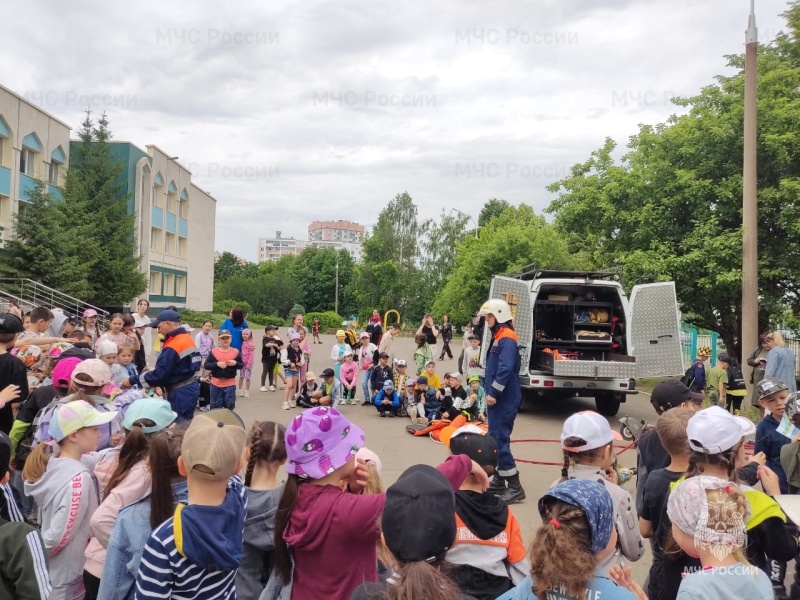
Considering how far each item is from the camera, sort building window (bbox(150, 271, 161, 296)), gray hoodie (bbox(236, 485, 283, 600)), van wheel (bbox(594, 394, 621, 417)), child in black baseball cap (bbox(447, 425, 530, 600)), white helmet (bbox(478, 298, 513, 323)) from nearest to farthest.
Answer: child in black baseball cap (bbox(447, 425, 530, 600)) → gray hoodie (bbox(236, 485, 283, 600)) → white helmet (bbox(478, 298, 513, 323)) → van wheel (bbox(594, 394, 621, 417)) → building window (bbox(150, 271, 161, 296))

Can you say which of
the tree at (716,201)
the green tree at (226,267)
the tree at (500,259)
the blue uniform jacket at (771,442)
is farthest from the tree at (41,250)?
the green tree at (226,267)

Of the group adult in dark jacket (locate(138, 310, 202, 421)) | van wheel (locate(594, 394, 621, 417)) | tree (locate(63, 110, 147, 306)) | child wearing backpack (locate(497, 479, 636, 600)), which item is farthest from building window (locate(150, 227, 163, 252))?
child wearing backpack (locate(497, 479, 636, 600))

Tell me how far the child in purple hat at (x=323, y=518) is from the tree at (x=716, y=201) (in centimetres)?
1376

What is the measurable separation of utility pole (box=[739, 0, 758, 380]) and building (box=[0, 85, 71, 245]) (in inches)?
1024

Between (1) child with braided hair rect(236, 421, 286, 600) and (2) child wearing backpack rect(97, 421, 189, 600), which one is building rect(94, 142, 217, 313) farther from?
(2) child wearing backpack rect(97, 421, 189, 600)

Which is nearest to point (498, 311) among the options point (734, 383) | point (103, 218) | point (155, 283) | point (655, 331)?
point (655, 331)

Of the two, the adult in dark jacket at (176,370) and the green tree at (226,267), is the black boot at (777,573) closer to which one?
the adult in dark jacket at (176,370)

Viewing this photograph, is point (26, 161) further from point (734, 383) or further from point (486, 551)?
point (486, 551)

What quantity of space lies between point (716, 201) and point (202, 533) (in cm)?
1605

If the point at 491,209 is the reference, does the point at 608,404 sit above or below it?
below

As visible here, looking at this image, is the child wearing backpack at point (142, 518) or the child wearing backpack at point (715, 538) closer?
the child wearing backpack at point (715, 538)

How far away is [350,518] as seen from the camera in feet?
8.27

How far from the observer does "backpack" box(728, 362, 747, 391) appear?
35.5 feet

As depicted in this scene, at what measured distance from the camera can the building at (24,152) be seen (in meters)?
27.3
